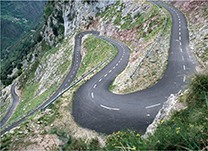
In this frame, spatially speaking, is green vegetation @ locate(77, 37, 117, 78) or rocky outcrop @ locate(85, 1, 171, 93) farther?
green vegetation @ locate(77, 37, 117, 78)

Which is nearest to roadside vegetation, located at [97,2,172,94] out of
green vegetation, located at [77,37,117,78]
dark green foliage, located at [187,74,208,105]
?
green vegetation, located at [77,37,117,78]

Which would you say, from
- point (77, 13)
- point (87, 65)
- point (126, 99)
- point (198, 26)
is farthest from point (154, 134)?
point (77, 13)

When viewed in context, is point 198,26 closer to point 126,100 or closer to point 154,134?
point 126,100

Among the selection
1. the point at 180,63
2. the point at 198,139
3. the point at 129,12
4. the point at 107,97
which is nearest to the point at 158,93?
the point at 107,97

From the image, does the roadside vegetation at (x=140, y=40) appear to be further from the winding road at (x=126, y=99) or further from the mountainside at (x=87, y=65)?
the winding road at (x=126, y=99)

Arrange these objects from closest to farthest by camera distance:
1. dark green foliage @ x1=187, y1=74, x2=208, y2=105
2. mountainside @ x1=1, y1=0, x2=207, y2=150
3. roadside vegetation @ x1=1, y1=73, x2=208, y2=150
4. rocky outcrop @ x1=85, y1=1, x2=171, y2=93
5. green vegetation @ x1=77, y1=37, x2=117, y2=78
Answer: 1. roadside vegetation @ x1=1, y1=73, x2=208, y2=150
2. dark green foliage @ x1=187, y1=74, x2=208, y2=105
3. mountainside @ x1=1, y1=0, x2=207, y2=150
4. rocky outcrop @ x1=85, y1=1, x2=171, y2=93
5. green vegetation @ x1=77, y1=37, x2=117, y2=78

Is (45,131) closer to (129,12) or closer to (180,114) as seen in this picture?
(180,114)

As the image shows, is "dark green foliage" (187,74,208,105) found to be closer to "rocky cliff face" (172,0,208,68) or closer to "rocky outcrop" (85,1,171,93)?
"rocky outcrop" (85,1,171,93)

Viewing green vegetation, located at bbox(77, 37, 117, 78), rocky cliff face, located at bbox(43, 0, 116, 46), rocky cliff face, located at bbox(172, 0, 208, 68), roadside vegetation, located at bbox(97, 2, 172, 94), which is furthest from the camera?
rocky cliff face, located at bbox(43, 0, 116, 46)
